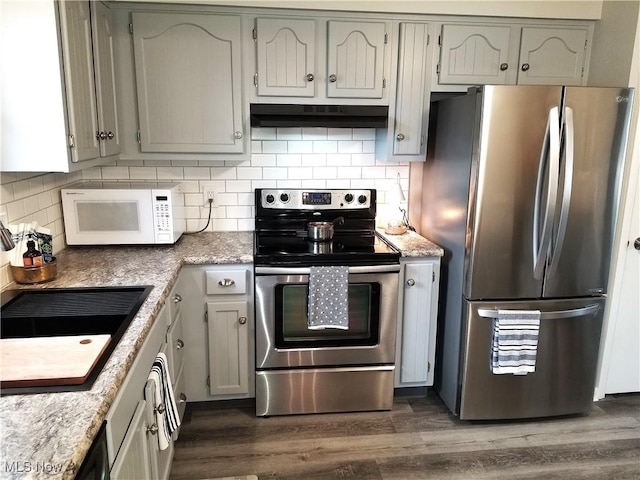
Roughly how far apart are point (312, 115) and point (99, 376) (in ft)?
5.87

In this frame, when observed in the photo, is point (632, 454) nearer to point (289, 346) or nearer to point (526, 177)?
point (526, 177)

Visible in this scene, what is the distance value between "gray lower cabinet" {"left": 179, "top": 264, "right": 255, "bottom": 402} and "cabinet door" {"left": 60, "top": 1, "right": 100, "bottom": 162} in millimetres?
759

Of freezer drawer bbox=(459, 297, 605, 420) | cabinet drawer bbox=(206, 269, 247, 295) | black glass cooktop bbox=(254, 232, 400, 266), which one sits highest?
black glass cooktop bbox=(254, 232, 400, 266)

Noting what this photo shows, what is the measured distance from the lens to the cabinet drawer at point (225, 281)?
245 centimetres

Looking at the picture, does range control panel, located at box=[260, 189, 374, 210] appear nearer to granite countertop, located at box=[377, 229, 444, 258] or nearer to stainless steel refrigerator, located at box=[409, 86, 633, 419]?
granite countertop, located at box=[377, 229, 444, 258]

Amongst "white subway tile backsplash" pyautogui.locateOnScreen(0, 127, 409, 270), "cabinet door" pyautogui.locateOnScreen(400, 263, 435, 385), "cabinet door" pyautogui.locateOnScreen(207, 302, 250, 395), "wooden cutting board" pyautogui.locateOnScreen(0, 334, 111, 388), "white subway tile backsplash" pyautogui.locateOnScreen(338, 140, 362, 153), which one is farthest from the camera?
"white subway tile backsplash" pyautogui.locateOnScreen(338, 140, 362, 153)

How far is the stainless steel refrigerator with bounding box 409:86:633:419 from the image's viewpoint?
2.23 metres

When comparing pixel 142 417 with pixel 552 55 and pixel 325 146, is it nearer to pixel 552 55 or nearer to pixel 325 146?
pixel 325 146

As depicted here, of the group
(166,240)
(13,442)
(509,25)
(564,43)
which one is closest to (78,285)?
(166,240)

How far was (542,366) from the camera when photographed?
252 cm

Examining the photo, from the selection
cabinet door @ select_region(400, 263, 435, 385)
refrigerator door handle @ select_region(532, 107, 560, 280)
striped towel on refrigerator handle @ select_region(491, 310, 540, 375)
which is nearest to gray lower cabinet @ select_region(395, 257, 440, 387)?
cabinet door @ select_region(400, 263, 435, 385)

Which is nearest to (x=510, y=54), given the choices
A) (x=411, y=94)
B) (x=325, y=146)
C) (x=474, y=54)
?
(x=474, y=54)

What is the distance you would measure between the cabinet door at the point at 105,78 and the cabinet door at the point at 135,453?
1321 millimetres

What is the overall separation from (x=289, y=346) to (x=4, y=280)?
1.32m
